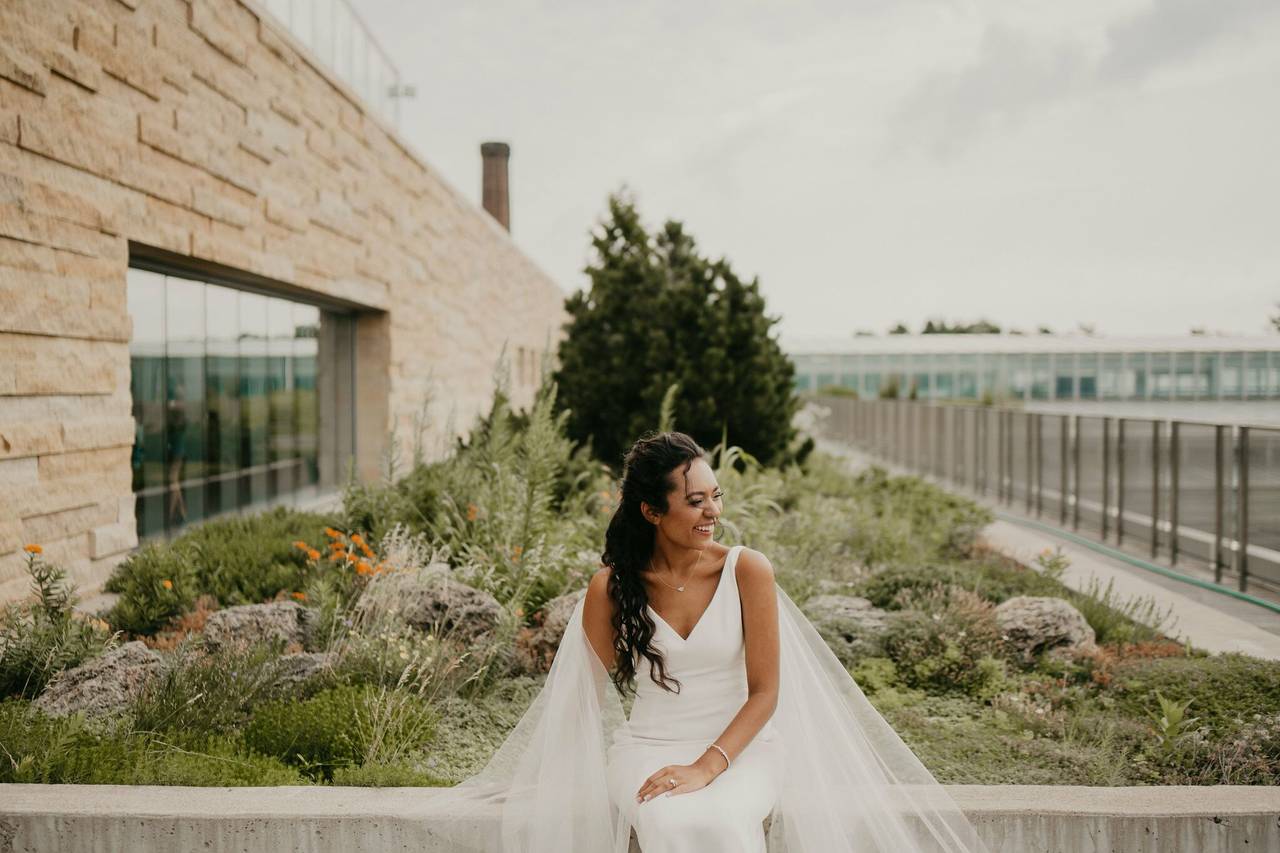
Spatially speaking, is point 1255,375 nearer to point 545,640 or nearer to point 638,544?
point 545,640

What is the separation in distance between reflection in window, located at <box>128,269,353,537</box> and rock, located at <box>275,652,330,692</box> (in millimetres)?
4038

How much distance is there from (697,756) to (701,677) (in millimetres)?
257

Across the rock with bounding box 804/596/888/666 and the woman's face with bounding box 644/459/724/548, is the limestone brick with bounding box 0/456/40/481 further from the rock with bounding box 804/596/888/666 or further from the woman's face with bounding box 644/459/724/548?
the rock with bounding box 804/596/888/666

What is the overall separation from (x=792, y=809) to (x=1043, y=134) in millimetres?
18536

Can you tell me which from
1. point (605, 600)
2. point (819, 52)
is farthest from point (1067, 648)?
point (819, 52)

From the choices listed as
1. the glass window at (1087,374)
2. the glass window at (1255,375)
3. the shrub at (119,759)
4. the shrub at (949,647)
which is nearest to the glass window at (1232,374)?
the glass window at (1255,375)

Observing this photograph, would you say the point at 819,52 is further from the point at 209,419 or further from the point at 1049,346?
the point at 1049,346

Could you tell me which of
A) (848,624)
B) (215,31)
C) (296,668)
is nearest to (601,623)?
(296,668)

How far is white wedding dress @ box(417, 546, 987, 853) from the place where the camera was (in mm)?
3359

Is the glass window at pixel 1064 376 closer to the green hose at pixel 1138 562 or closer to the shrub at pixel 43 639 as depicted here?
the green hose at pixel 1138 562

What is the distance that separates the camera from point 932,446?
20.3 meters

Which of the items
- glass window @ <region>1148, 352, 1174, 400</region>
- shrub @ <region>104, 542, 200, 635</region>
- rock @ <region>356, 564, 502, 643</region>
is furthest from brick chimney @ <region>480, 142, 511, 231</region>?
rock @ <region>356, 564, 502, 643</region>

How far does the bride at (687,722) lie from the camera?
11.1ft

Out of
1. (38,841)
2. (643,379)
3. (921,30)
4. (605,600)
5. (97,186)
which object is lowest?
(38,841)
